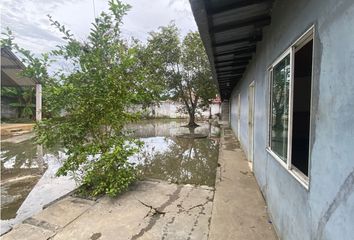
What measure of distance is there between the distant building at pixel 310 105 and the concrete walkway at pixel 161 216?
36cm

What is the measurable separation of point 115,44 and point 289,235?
3837 mm

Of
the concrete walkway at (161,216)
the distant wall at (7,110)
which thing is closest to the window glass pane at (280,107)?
the concrete walkway at (161,216)

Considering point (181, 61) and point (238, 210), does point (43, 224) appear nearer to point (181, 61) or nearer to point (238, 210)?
point (238, 210)

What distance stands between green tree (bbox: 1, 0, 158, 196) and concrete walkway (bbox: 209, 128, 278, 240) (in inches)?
64.9

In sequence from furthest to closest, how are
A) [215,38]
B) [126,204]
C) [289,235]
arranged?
[215,38] → [126,204] → [289,235]

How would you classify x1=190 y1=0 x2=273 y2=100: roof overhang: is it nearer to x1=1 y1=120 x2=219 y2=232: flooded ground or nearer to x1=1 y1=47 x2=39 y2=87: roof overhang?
x1=1 y1=120 x2=219 y2=232: flooded ground

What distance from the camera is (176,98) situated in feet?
60.1

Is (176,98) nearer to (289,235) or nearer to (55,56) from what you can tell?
(55,56)

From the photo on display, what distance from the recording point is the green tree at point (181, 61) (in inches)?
649

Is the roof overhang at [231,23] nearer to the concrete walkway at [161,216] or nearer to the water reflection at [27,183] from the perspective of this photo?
the concrete walkway at [161,216]

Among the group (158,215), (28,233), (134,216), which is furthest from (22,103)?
(158,215)

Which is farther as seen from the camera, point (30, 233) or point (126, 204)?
point (126, 204)

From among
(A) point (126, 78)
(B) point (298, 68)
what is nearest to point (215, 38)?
(A) point (126, 78)

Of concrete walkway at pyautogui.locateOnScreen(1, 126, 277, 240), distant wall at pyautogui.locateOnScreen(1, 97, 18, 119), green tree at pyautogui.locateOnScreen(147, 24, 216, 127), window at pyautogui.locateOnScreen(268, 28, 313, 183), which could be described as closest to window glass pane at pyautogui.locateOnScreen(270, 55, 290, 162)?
window at pyautogui.locateOnScreen(268, 28, 313, 183)
